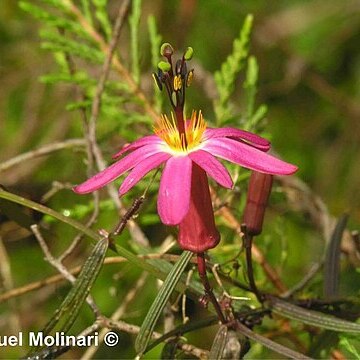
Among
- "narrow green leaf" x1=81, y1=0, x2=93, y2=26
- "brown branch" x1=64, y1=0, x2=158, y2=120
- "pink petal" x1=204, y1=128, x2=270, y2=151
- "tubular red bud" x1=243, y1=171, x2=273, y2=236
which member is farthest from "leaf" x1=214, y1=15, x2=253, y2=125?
"pink petal" x1=204, y1=128, x2=270, y2=151

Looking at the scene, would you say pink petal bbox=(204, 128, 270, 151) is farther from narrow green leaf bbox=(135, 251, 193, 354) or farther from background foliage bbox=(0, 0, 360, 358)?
background foliage bbox=(0, 0, 360, 358)

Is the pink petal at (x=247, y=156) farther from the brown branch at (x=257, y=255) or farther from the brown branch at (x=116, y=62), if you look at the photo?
the brown branch at (x=116, y=62)

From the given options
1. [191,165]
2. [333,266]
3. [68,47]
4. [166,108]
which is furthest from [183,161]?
[166,108]

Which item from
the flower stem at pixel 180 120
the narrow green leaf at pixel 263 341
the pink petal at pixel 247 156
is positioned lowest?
the narrow green leaf at pixel 263 341

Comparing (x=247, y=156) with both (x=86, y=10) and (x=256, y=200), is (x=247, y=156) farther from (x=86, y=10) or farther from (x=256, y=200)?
(x=86, y=10)

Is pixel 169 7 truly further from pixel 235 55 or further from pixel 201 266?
pixel 201 266

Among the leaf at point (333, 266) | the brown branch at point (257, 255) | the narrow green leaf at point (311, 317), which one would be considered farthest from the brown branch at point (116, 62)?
the narrow green leaf at point (311, 317)
